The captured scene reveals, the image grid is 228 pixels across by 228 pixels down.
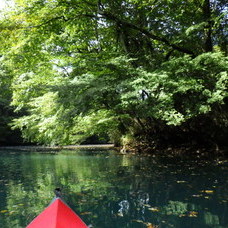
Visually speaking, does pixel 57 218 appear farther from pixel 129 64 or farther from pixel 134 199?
pixel 129 64

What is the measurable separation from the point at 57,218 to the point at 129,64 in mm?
9603

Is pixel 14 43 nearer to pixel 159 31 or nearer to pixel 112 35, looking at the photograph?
pixel 112 35

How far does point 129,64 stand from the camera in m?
11.4

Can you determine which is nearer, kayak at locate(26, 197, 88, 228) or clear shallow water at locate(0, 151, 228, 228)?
kayak at locate(26, 197, 88, 228)

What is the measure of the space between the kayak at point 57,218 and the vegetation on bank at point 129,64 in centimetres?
575

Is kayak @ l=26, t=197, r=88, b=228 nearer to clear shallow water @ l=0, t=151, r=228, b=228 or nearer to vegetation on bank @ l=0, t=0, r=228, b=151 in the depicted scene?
clear shallow water @ l=0, t=151, r=228, b=228

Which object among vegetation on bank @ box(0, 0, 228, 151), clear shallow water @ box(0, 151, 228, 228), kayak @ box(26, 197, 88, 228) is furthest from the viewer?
vegetation on bank @ box(0, 0, 228, 151)

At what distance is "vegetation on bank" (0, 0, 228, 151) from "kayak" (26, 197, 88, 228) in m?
5.75

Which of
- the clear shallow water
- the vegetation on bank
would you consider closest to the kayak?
the clear shallow water

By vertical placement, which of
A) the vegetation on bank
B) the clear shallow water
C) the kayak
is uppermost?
the vegetation on bank

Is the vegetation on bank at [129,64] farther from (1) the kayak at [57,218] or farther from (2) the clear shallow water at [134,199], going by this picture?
(1) the kayak at [57,218]

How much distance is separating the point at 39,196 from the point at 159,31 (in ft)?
33.2

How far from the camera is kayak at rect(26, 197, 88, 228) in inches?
95.1

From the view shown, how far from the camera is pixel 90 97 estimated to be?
8.71 m
